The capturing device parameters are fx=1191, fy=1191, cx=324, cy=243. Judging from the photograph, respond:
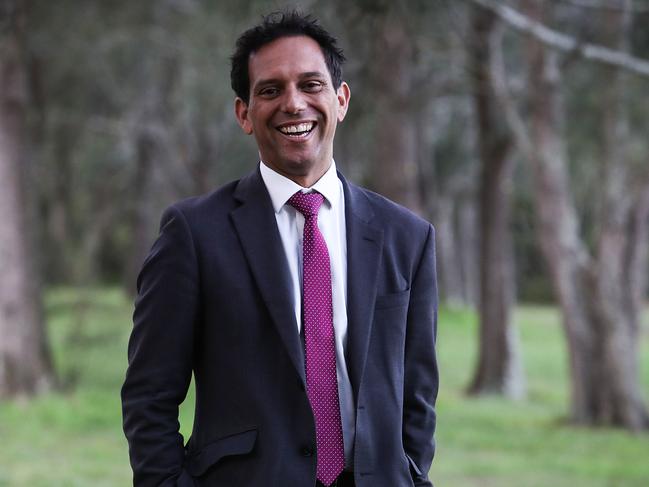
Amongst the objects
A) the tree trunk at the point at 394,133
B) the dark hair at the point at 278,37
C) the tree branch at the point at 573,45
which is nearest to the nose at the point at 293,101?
the dark hair at the point at 278,37

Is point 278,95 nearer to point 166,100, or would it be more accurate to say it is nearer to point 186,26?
point 186,26

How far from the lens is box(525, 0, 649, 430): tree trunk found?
11695 mm

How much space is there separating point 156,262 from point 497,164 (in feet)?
43.2

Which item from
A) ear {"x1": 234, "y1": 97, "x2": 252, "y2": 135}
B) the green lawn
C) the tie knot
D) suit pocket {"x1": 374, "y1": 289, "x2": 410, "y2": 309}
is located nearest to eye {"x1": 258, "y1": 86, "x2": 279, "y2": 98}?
ear {"x1": 234, "y1": 97, "x2": 252, "y2": 135}

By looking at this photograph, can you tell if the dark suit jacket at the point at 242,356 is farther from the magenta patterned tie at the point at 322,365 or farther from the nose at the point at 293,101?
the nose at the point at 293,101

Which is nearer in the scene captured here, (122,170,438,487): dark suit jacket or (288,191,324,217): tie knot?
(122,170,438,487): dark suit jacket

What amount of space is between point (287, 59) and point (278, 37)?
0.20 feet

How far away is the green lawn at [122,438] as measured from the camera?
28.7ft

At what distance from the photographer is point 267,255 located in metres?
2.64

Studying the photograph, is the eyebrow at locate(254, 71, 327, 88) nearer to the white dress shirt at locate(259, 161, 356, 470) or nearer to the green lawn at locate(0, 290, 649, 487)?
the white dress shirt at locate(259, 161, 356, 470)

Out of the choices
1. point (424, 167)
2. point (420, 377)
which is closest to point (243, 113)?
point (420, 377)

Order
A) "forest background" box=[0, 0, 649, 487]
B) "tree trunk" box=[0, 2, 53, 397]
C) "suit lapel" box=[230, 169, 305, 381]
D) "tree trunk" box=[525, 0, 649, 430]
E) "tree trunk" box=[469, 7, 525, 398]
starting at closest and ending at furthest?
"suit lapel" box=[230, 169, 305, 381] < "forest background" box=[0, 0, 649, 487] < "tree trunk" box=[0, 2, 53, 397] < "tree trunk" box=[525, 0, 649, 430] < "tree trunk" box=[469, 7, 525, 398]

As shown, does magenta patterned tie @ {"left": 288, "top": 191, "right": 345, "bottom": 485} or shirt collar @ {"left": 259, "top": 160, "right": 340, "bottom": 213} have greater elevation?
shirt collar @ {"left": 259, "top": 160, "right": 340, "bottom": 213}

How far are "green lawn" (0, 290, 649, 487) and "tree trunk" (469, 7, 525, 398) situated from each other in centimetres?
49
